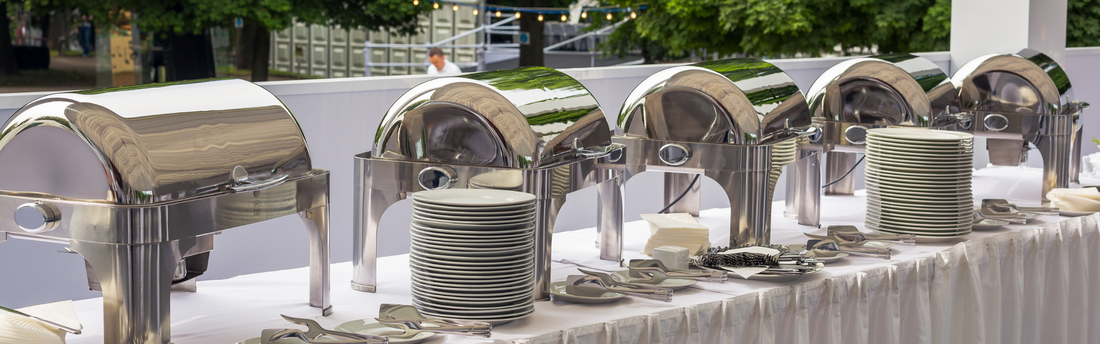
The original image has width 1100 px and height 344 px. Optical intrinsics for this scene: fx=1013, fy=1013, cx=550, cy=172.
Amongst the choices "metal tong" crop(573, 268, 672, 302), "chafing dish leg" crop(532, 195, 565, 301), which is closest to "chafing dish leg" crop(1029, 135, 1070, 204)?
"metal tong" crop(573, 268, 672, 302)

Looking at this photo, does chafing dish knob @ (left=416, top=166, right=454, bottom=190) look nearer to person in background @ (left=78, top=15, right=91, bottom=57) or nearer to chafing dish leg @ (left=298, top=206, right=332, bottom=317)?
chafing dish leg @ (left=298, top=206, right=332, bottom=317)

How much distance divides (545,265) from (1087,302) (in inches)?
60.3

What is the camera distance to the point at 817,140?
2.28 m

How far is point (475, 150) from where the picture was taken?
1.55m

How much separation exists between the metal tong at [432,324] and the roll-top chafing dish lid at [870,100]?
1221 mm

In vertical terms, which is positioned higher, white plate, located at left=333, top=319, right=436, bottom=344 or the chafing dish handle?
the chafing dish handle

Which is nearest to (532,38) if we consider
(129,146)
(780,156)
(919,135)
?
(780,156)

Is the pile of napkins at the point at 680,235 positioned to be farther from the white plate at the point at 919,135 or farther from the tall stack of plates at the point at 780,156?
the white plate at the point at 919,135

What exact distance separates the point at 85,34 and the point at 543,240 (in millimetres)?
14095

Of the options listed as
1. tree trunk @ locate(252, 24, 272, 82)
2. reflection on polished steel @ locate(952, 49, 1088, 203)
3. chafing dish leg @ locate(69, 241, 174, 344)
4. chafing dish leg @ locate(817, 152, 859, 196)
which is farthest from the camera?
tree trunk @ locate(252, 24, 272, 82)

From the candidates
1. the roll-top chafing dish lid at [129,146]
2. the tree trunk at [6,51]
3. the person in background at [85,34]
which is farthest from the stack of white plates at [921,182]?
the tree trunk at [6,51]

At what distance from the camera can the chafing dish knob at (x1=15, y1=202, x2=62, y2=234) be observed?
3.92ft

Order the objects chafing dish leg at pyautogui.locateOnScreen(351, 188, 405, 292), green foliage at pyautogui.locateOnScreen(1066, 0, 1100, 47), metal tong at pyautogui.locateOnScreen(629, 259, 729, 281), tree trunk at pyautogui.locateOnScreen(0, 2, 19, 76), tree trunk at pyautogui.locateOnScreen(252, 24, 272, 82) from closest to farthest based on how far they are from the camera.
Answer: chafing dish leg at pyautogui.locateOnScreen(351, 188, 405, 292), metal tong at pyautogui.locateOnScreen(629, 259, 729, 281), green foliage at pyautogui.locateOnScreen(1066, 0, 1100, 47), tree trunk at pyautogui.locateOnScreen(252, 24, 272, 82), tree trunk at pyautogui.locateOnScreen(0, 2, 19, 76)

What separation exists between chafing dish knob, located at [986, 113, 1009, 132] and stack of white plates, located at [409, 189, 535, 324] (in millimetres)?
1600
